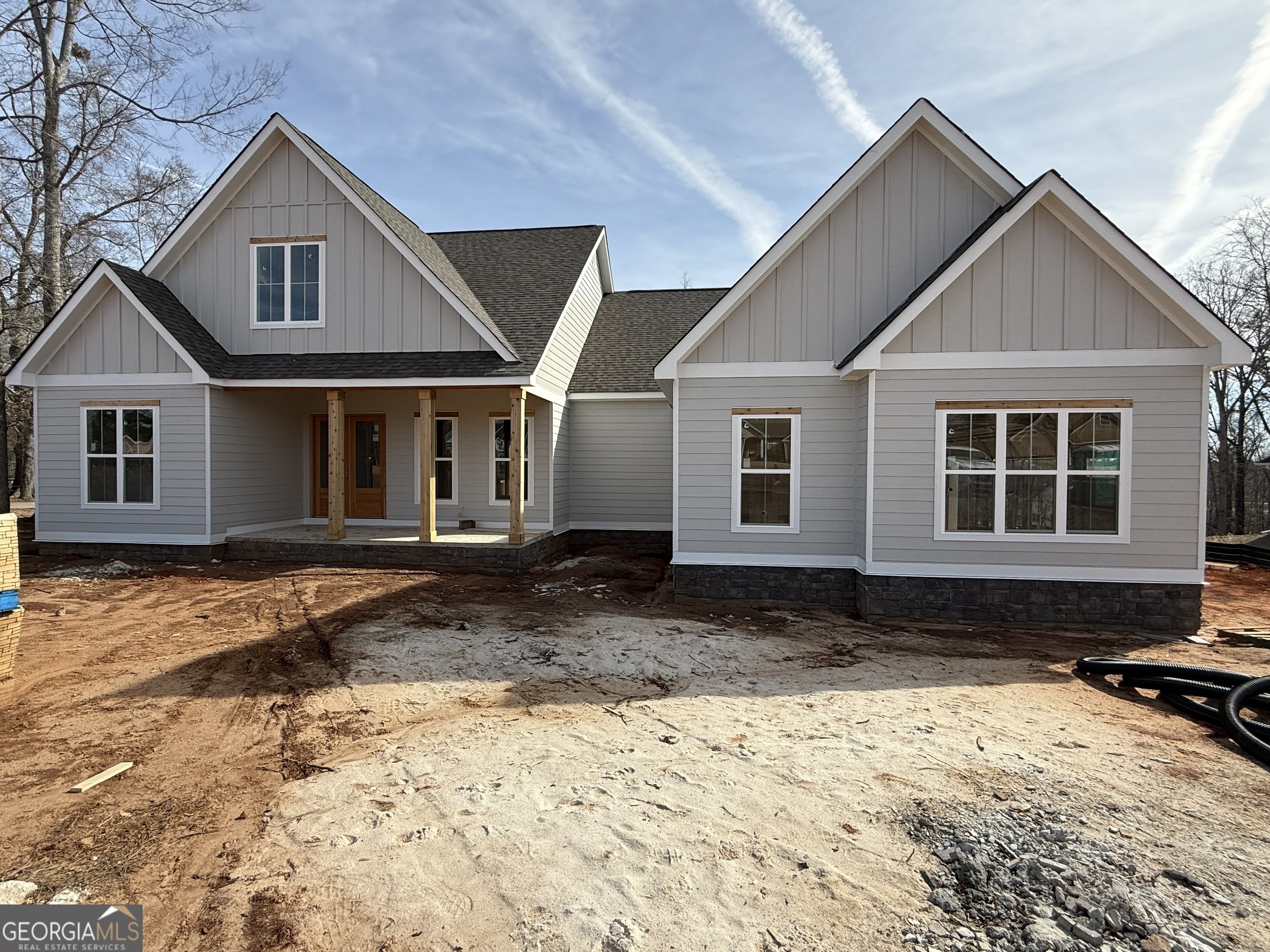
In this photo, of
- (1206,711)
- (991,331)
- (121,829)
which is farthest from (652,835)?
(991,331)

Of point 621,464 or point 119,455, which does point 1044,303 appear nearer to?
point 621,464

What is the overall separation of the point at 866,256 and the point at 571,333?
768 centimetres

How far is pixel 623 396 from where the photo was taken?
15.0m

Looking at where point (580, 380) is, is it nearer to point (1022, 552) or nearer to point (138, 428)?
point (138, 428)

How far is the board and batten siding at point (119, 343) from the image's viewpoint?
12.5 meters

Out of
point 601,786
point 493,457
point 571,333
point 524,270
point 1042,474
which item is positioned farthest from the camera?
point 524,270

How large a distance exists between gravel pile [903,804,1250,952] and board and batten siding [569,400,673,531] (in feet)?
38.0

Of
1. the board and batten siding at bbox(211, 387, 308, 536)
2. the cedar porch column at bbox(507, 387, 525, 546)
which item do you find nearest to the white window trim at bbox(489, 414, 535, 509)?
the cedar porch column at bbox(507, 387, 525, 546)

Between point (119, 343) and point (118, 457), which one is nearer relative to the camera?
point (119, 343)

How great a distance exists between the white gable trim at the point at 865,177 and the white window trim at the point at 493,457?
5514 mm

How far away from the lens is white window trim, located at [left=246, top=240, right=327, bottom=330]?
43.1 ft

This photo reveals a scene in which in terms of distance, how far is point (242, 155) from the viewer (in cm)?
1281

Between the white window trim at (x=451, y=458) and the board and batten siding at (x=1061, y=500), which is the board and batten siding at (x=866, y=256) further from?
the white window trim at (x=451, y=458)

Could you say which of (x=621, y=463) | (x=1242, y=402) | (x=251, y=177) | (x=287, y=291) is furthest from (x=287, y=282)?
(x=1242, y=402)
